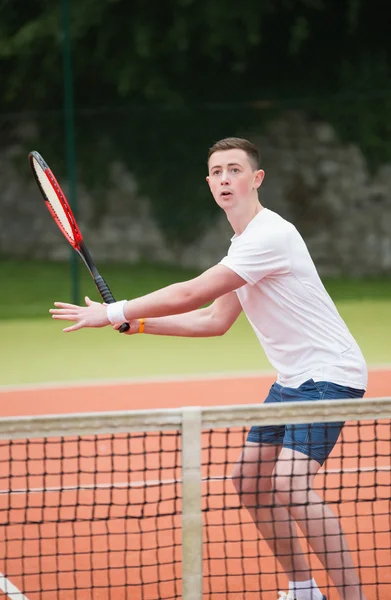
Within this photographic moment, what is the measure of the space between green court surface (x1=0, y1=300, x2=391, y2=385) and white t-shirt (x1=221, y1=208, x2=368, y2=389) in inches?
197

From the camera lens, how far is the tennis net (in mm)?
3135

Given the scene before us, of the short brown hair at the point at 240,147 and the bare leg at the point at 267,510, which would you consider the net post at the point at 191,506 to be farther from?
the short brown hair at the point at 240,147

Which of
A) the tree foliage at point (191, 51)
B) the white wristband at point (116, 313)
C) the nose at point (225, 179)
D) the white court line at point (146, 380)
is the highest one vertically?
the tree foliage at point (191, 51)

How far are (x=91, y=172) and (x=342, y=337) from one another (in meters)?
11.3

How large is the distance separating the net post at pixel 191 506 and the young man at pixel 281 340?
1.33ft

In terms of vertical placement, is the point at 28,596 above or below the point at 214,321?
below

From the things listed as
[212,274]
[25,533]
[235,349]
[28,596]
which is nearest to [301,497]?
[212,274]

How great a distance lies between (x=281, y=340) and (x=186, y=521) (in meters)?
0.80

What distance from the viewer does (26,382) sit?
27.6 ft

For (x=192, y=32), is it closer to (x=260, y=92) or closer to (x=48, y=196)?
(x=260, y=92)

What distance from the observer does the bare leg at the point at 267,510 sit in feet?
11.9

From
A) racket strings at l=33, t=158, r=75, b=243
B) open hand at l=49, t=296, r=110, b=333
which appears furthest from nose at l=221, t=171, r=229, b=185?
racket strings at l=33, t=158, r=75, b=243

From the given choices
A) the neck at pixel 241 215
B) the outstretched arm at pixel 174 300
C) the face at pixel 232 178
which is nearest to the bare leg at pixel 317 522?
the outstretched arm at pixel 174 300

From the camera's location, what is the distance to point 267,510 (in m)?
3.69
